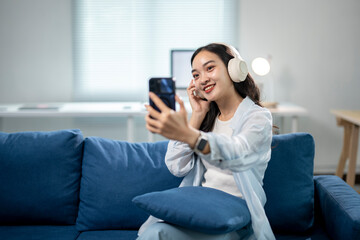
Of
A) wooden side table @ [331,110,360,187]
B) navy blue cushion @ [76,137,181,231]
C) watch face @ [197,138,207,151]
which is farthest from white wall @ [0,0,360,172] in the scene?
watch face @ [197,138,207,151]

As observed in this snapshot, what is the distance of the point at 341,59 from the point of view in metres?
4.05

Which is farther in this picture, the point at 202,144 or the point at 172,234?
the point at 172,234

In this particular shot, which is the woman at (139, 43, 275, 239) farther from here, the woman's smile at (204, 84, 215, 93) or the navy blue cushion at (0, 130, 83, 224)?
the navy blue cushion at (0, 130, 83, 224)

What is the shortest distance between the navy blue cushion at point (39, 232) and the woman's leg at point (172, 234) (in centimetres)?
51

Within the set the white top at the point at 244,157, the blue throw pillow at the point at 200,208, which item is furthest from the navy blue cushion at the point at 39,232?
the blue throw pillow at the point at 200,208

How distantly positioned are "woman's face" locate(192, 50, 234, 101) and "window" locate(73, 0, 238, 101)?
2.54m

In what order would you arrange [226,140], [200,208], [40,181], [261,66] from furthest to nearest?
[261,66]
[40,181]
[200,208]
[226,140]

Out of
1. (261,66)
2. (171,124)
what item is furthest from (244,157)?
(261,66)

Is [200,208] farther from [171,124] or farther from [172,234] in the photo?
[171,124]

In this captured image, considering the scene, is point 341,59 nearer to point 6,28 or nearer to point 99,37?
point 99,37

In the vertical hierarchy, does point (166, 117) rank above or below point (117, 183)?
above

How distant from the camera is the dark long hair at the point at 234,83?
5.13 feet

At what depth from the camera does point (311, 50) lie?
4039mm

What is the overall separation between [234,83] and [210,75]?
13 cm
